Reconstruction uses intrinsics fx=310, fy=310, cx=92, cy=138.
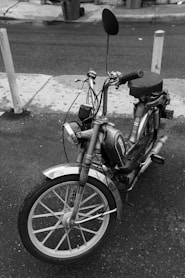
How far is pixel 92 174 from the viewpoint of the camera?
2061 mm

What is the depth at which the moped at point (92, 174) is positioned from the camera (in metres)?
1.99

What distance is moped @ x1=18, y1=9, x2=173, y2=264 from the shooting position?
6.53 ft

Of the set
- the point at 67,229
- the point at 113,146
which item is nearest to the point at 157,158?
the point at 113,146

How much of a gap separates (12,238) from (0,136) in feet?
5.60

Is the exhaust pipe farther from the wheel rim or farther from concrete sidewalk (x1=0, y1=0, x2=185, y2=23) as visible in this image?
concrete sidewalk (x1=0, y1=0, x2=185, y2=23)

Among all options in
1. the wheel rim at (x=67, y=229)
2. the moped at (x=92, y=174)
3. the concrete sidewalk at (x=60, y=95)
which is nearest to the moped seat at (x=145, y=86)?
the moped at (x=92, y=174)

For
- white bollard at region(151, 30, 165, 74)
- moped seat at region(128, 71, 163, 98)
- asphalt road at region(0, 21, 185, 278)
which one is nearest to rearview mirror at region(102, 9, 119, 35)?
moped seat at region(128, 71, 163, 98)

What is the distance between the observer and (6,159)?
3.46 metres

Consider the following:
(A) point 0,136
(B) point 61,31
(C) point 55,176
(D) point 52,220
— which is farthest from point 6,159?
(B) point 61,31

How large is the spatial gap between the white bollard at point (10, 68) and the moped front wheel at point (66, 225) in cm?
209

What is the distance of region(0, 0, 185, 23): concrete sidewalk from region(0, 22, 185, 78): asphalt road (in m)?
0.43

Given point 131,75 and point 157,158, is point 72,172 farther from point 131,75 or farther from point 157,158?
point 157,158

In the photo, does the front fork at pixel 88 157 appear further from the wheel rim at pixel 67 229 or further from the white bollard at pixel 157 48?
the white bollard at pixel 157 48

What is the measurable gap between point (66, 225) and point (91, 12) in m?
9.73
